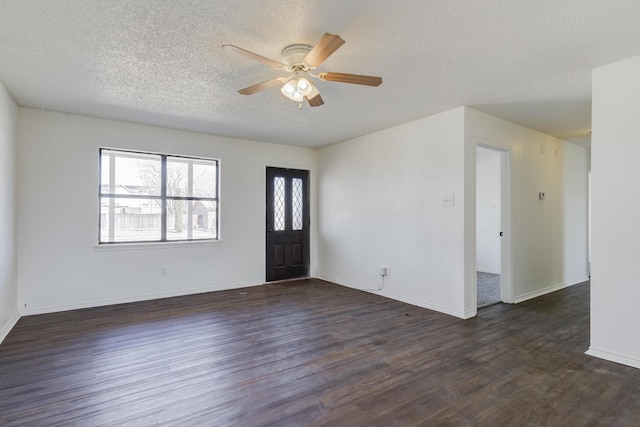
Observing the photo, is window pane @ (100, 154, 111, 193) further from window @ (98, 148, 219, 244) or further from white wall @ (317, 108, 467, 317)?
white wall @ (317, 108, 467, 317)

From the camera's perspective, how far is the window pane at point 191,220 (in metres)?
4.97

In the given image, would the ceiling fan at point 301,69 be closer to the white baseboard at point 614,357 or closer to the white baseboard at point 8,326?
the white baseboard at point 614,357

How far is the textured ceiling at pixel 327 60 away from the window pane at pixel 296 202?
2188 millimetres

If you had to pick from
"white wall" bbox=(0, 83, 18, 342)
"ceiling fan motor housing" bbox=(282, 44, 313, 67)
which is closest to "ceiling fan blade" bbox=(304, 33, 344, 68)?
"ceiling fan motor housing" bbox=(282, 44, 313, 67)

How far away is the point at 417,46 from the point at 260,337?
297 centimetres

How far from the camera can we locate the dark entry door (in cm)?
588

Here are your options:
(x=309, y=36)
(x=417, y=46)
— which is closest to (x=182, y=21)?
(x=309, y=36)

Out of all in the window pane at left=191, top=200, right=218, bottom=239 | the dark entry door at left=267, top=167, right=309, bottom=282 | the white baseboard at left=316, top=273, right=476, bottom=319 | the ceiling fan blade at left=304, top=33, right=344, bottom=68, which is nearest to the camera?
the ceiling fan blade at left=304, top=33, right=344, bottom=68

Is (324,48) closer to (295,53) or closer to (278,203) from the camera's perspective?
(295,53)

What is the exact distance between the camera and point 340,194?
5.78 metres

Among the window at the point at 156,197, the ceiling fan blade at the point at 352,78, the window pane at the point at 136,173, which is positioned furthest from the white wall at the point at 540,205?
the window pane at the point at 136,173

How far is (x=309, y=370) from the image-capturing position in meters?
2.54

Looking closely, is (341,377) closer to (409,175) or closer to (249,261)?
(409,175)

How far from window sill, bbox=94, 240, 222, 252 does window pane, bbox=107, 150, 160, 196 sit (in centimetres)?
75
